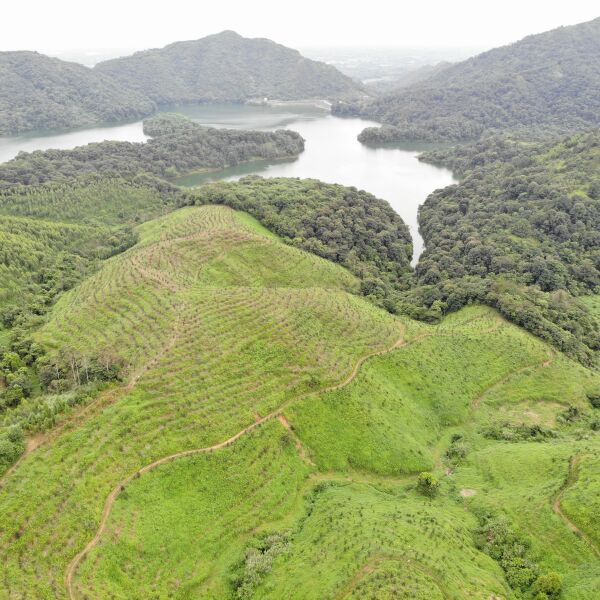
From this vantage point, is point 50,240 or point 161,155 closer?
point 50,240

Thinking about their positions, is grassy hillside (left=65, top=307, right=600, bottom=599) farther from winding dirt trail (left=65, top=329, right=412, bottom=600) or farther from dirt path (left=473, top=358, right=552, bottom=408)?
winding dirt trail (left=65, top=329, right=412, bottom=600)

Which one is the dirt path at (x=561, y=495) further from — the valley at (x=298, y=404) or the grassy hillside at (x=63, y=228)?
the grassy hillside at (x=63, y=228)

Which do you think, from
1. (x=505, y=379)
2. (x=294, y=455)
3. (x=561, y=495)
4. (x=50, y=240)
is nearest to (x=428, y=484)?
(x=561, y=495)

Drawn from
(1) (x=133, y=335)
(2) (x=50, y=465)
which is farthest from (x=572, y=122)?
(2) (x=50, y=465)

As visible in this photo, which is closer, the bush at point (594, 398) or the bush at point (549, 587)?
the bush at point (549, 587)

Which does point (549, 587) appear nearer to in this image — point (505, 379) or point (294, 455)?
point (294, 455)

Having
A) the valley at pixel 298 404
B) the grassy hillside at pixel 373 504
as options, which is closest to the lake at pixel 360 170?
the valley at pixel 298 404
